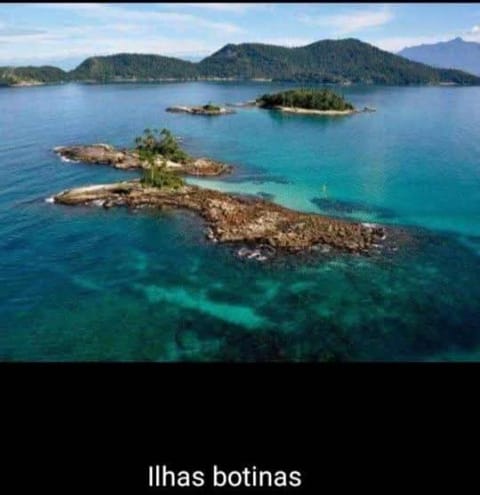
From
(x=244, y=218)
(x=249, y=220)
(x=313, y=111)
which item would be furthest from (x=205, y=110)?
(x=249, y=220)

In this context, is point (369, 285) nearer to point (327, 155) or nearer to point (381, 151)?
point (327, 155)

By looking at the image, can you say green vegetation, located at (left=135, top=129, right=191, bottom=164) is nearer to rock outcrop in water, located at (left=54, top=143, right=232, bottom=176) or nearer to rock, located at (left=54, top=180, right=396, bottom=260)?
rock outcrop in water, located at (left=54, top=143, right=232, bottom=176)

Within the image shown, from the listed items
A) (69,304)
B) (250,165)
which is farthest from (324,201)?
(69,304)

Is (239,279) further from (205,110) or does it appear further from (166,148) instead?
(205,110)

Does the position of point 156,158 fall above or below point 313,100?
below

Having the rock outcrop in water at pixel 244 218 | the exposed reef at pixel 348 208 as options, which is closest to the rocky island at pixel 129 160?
the rock outcrop in water at pixel 244 218

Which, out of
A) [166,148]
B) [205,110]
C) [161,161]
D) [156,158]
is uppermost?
[205,110]

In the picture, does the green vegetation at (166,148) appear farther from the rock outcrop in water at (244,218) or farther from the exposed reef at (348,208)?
the exposed reef at (348,208)

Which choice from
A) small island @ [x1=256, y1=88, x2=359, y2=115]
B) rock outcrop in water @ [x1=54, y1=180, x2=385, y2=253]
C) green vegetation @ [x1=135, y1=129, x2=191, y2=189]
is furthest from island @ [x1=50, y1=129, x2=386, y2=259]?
small island @ [x1=256, y1=88, x2=359, y2=115]
